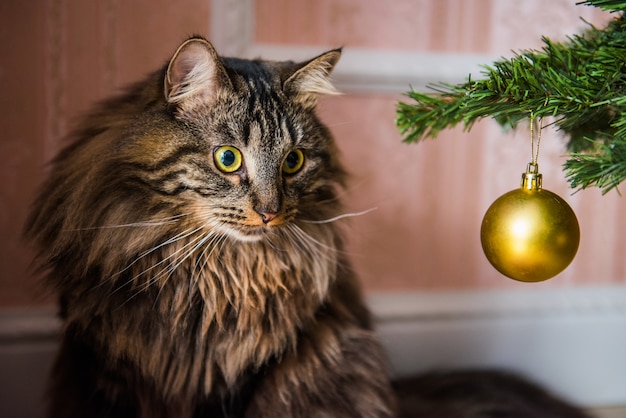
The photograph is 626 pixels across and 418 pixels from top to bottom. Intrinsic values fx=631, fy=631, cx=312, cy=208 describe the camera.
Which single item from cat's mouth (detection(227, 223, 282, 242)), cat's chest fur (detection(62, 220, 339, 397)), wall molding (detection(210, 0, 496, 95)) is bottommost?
cat's chest fur (detection(62, 220, 339, 397))

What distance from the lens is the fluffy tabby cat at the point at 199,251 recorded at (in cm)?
99

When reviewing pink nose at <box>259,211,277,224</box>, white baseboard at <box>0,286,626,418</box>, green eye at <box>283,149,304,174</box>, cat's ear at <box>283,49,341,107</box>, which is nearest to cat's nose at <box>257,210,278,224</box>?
pink nose at <box>259,211,277,224</box>

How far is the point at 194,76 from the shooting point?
0.97 metres

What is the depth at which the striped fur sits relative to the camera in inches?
39.0

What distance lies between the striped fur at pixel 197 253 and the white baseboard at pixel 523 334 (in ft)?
1.97

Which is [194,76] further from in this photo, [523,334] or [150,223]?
[523,334]

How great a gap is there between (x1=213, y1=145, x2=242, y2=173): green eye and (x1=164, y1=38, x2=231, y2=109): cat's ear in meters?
0.08

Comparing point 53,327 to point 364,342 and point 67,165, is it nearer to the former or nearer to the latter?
point 67,165

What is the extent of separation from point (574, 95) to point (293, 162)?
46 cm

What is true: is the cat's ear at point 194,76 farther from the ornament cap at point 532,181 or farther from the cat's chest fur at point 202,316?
the ornament cap at point 532,181

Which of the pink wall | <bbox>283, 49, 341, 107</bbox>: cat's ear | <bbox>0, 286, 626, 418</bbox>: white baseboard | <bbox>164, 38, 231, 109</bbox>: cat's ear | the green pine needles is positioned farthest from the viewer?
<bbox>0, 286, 626, 418</bbox>: white baseboard

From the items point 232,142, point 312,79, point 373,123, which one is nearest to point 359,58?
point 373,123

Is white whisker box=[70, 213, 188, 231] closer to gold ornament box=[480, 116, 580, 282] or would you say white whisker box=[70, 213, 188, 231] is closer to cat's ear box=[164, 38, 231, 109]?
cat's ear box=[164, 38, 231, 109]

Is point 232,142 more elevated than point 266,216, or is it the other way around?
point 232,142
